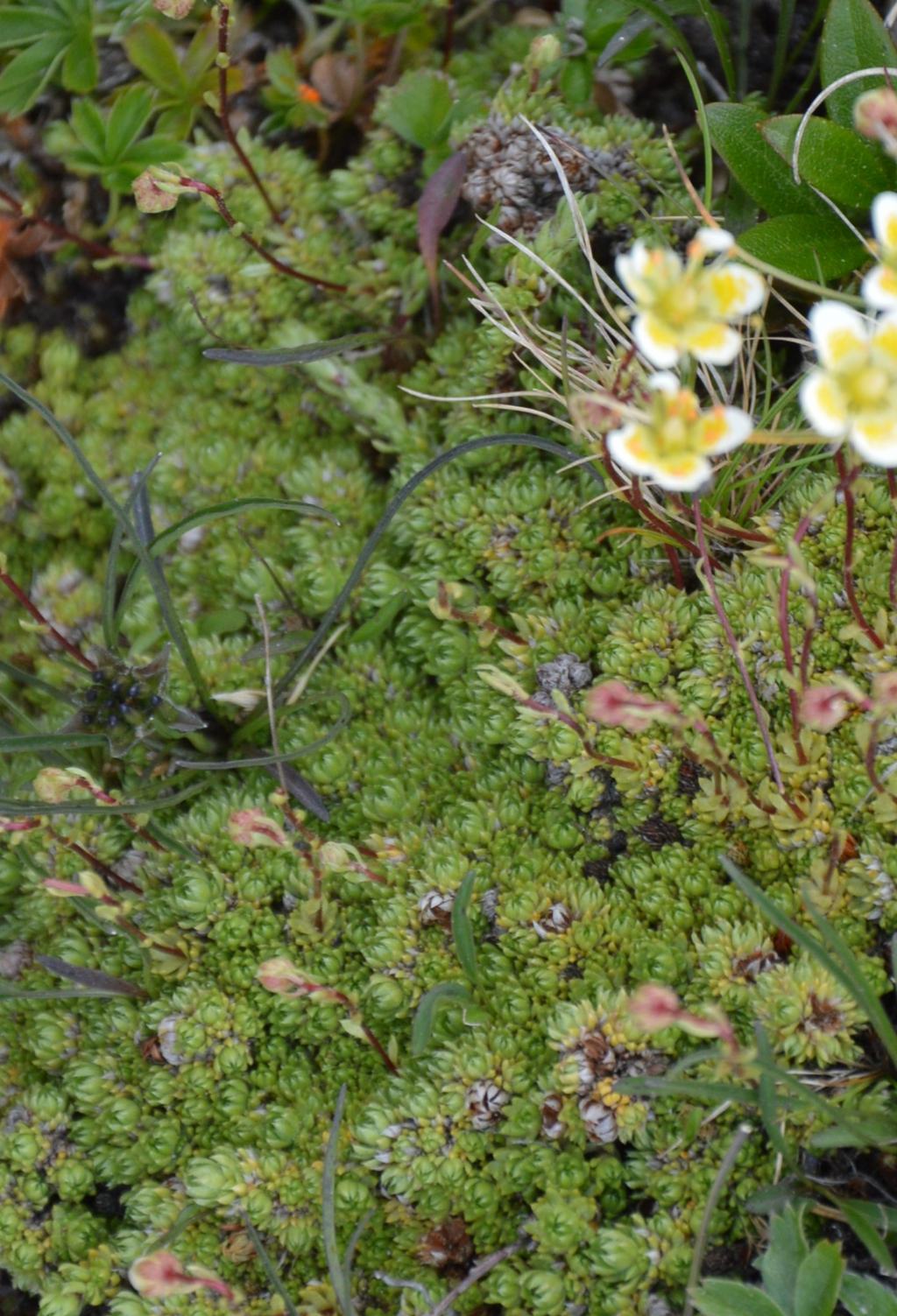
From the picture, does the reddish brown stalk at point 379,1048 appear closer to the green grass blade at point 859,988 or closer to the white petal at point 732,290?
the green grass blade at point 859,988

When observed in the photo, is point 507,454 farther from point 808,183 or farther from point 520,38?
point 520,38

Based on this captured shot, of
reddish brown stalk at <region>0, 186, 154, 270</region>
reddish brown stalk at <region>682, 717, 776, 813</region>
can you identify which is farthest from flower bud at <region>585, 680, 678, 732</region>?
reddish brown stalk at <region>0, 186, 154, 270</region>

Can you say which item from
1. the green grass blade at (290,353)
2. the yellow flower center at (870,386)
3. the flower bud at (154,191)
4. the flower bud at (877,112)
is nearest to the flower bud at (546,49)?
the green grass blade at (290,353)

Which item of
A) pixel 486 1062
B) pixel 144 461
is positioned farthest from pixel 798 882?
pixel 144 461

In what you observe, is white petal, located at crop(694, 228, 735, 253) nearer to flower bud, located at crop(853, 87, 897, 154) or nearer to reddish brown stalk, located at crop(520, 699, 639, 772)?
flower bud, located at crop(853, 87, 897, 154)

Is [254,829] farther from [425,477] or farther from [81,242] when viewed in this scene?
[81,242]

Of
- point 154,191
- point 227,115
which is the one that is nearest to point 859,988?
point 154,191

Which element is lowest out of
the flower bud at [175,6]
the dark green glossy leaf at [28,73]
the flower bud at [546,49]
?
the flower bud at [546,49]
